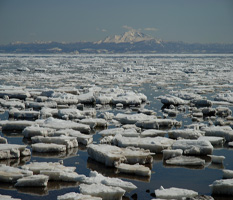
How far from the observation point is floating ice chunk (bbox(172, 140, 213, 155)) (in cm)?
526

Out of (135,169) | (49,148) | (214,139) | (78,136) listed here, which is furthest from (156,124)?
(135,169)

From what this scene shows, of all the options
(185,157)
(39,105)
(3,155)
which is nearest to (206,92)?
(39,105)

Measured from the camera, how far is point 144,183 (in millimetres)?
4172

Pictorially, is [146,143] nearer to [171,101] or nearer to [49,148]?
[49,148]

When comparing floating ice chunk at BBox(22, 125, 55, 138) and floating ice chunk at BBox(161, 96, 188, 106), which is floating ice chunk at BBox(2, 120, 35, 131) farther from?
floating ice chunk at BBox(161, 96, 188, 106)

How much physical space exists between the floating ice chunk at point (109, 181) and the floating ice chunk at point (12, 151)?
1.33m

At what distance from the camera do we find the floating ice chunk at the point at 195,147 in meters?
5.26

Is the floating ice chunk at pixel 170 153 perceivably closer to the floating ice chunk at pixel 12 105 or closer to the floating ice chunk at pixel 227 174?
the floating ice chunk at pixel 227 174

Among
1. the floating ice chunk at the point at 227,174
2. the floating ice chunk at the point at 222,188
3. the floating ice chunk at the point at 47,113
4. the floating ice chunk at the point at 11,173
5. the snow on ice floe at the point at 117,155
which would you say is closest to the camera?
the floating ice chunk at the point at 222,188

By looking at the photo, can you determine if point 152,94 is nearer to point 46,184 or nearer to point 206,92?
point 206,92

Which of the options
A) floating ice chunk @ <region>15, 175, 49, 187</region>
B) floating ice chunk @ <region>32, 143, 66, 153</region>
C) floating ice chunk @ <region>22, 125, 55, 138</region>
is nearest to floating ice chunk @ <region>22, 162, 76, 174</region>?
floating ice chunk @ <region>15, 175, 49, 187</region>

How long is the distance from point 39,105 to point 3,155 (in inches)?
178

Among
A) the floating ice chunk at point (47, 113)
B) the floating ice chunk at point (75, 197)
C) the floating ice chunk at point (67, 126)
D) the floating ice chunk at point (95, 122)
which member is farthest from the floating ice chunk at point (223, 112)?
the floating ice chunk at point (75, 197)

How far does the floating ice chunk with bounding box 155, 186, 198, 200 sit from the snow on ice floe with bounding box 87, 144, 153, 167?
1.00 metres
